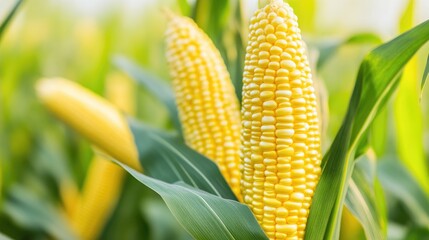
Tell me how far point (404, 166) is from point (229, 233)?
1.00m

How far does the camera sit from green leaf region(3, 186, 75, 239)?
169 cm

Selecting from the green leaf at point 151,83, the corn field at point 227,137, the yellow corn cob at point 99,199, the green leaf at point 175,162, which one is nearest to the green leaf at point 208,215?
the corn field at point 227,137

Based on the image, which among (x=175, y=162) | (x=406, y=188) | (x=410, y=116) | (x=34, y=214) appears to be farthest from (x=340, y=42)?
(x=34, y=214)

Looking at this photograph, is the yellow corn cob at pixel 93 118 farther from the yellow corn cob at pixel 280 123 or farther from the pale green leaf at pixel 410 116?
the pale green leaf at pixel 410 116

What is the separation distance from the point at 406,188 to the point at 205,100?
2.69 feet

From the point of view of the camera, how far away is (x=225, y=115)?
102 cm

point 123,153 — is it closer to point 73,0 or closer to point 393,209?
point 393,209

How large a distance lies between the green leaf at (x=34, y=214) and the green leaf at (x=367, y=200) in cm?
95

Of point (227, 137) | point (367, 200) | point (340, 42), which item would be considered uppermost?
point (340, 42)

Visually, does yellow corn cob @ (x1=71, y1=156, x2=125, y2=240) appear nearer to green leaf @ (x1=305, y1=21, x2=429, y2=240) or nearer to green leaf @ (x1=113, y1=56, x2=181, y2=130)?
green leaf @ (x1=113, y1=56, x2=181, y2=130)

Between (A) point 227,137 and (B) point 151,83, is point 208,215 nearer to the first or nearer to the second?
(A) point 227,137

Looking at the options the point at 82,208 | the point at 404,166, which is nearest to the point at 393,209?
the point at 404,166

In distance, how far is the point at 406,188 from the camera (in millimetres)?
1586

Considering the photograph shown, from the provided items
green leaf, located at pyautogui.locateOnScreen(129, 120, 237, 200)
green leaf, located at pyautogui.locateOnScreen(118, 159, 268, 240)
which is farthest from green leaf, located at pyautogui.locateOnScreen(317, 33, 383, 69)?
green leaf, located at pyautogui.locateOnScreen(118, 159, 268, 240)
